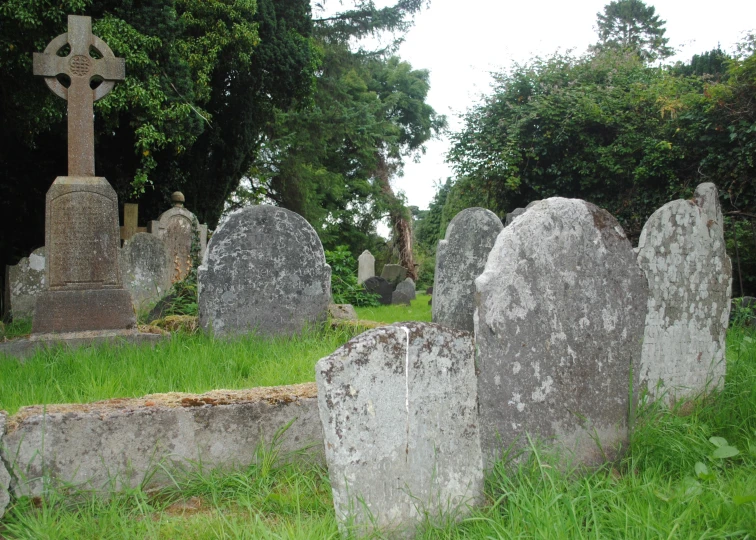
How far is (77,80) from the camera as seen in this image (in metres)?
6.39

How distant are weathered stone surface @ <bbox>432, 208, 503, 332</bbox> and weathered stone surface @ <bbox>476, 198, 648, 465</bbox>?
3333 millimetres

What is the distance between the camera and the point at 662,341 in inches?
167

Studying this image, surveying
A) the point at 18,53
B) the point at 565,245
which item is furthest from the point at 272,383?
the point at 18,53

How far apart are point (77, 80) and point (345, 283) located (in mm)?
7096

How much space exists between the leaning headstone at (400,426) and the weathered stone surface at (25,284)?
7.74 m

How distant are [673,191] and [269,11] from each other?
30.2 feet

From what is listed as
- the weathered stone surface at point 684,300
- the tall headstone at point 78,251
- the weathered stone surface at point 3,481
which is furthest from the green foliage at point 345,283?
the weathered stone surface at point 3,481

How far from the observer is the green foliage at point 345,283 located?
1234 cm

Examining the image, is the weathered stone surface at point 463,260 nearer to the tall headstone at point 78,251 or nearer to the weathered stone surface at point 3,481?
the tall headstone at point 78,251

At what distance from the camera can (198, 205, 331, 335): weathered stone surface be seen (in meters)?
5.73

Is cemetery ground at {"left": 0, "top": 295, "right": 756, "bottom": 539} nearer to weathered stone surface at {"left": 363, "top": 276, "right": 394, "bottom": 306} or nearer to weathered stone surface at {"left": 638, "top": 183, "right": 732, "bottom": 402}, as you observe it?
weathered stone surface at {"left": 638, "top": 183, "right": 732, "bottom": 402}

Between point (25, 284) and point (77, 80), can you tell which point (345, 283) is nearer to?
point (25, 284)

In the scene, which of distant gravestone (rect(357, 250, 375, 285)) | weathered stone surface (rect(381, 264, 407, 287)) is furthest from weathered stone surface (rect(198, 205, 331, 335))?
distant gravestone (rect(357, 250, 375, 285))

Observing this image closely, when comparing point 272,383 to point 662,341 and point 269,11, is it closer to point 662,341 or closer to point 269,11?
point 662,341
